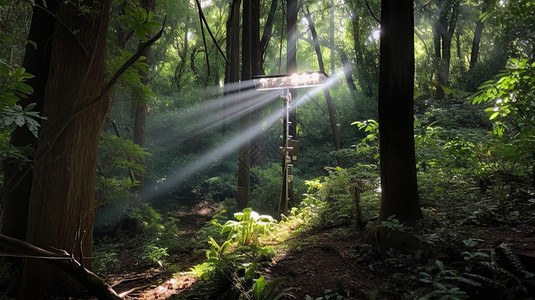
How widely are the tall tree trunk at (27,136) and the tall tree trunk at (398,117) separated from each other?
3.66 metres

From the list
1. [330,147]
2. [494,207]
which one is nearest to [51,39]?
[494,207]

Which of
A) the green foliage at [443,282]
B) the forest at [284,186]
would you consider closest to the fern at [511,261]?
the forest at [284,186]

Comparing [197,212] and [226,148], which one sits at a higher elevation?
[226,148]

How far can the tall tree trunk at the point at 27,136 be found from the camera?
11.1 ft

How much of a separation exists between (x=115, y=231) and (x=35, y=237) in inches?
200

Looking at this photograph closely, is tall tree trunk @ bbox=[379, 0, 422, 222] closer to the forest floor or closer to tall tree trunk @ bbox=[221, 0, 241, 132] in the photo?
the forest floor

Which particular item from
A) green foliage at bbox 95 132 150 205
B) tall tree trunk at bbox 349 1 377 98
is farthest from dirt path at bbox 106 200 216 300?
tall tree trunk at bbox 349 1 377 98

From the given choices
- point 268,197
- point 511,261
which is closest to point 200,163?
point 268,197

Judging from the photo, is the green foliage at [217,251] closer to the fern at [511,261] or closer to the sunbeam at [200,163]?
the fern at [511,261]

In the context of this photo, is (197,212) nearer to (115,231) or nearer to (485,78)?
(115,231)

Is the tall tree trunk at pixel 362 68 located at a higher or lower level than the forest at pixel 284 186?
higher

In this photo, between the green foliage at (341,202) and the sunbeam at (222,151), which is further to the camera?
the sunbeam at (222,151)

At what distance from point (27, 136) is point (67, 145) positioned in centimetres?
74

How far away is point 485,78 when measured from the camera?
1464 centimetres
